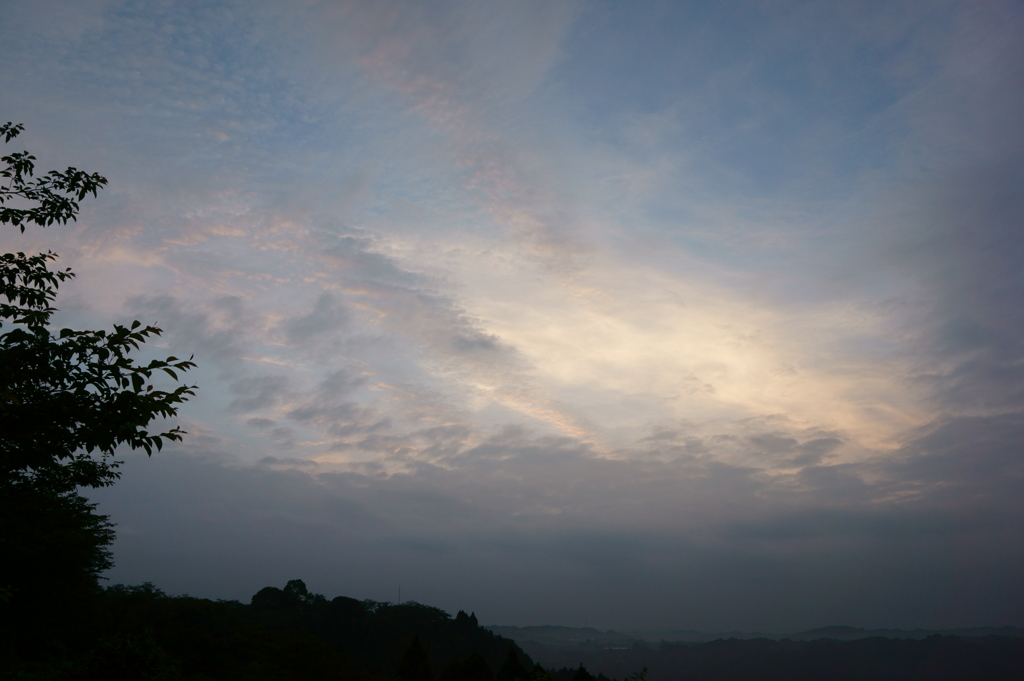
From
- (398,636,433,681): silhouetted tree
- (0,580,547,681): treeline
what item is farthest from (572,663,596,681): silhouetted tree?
(398,636,433,681): silhouetted tree

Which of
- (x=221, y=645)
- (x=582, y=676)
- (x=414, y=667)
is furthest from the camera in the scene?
(x=414, y=667)

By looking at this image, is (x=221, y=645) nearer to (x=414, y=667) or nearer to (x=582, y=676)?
(x=414, y=667)

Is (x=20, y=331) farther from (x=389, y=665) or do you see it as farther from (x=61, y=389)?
(x=389, y=665)

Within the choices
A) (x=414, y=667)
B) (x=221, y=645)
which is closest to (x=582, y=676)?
(x=414, y=667)

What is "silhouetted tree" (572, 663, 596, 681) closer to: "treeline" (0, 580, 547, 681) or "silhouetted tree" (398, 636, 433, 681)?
"treeline" (0, 580, 547, 681)

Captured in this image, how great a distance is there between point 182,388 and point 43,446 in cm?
177

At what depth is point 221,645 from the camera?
4844 centimetres

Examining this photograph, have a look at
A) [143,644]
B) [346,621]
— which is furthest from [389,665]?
[143,644]

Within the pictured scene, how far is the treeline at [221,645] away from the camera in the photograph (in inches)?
531

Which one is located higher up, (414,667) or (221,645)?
(221,645)

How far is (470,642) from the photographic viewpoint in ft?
416

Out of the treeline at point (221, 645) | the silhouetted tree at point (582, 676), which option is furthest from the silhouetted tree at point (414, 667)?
the silhouetted tree at point (582, 676)

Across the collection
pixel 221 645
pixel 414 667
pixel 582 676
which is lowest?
pixel 414 667

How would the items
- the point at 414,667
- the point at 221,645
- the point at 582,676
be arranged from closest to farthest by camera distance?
1. the point at 582,676
2. the point at 221,645
3. the point at 414,667
